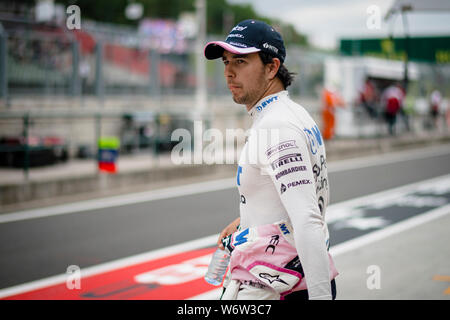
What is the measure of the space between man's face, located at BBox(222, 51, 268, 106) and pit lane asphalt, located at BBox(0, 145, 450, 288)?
15.6 feet

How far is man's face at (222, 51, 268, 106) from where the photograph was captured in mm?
2541

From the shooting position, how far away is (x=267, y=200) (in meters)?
2.40

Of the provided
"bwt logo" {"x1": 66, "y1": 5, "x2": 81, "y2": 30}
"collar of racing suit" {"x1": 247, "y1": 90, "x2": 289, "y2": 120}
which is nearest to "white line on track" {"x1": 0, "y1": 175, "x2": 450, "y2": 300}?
"bwt logo" {"x1": 66, "y1": 5, "x2": 81, "y2": 30}

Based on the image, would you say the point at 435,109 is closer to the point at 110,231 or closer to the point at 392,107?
the point at 392,107

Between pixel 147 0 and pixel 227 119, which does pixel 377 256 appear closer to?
pixel 227 119

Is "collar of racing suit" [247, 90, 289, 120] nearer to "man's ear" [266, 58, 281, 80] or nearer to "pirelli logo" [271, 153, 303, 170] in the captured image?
"man's ear" [266, 58, 281, 80]

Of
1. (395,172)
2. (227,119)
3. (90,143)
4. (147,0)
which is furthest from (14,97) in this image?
(147,0)

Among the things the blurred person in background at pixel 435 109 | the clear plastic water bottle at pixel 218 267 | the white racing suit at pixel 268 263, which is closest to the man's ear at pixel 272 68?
the white racing suit at pixel 268 263

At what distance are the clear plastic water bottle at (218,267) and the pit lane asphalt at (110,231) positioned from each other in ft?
13.9

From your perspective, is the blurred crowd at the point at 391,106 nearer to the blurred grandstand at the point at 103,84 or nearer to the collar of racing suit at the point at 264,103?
the blurred grandstand at the point at 103,84

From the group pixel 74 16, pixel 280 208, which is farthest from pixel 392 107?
pixel 280 208

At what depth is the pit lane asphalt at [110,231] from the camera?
7.36m
